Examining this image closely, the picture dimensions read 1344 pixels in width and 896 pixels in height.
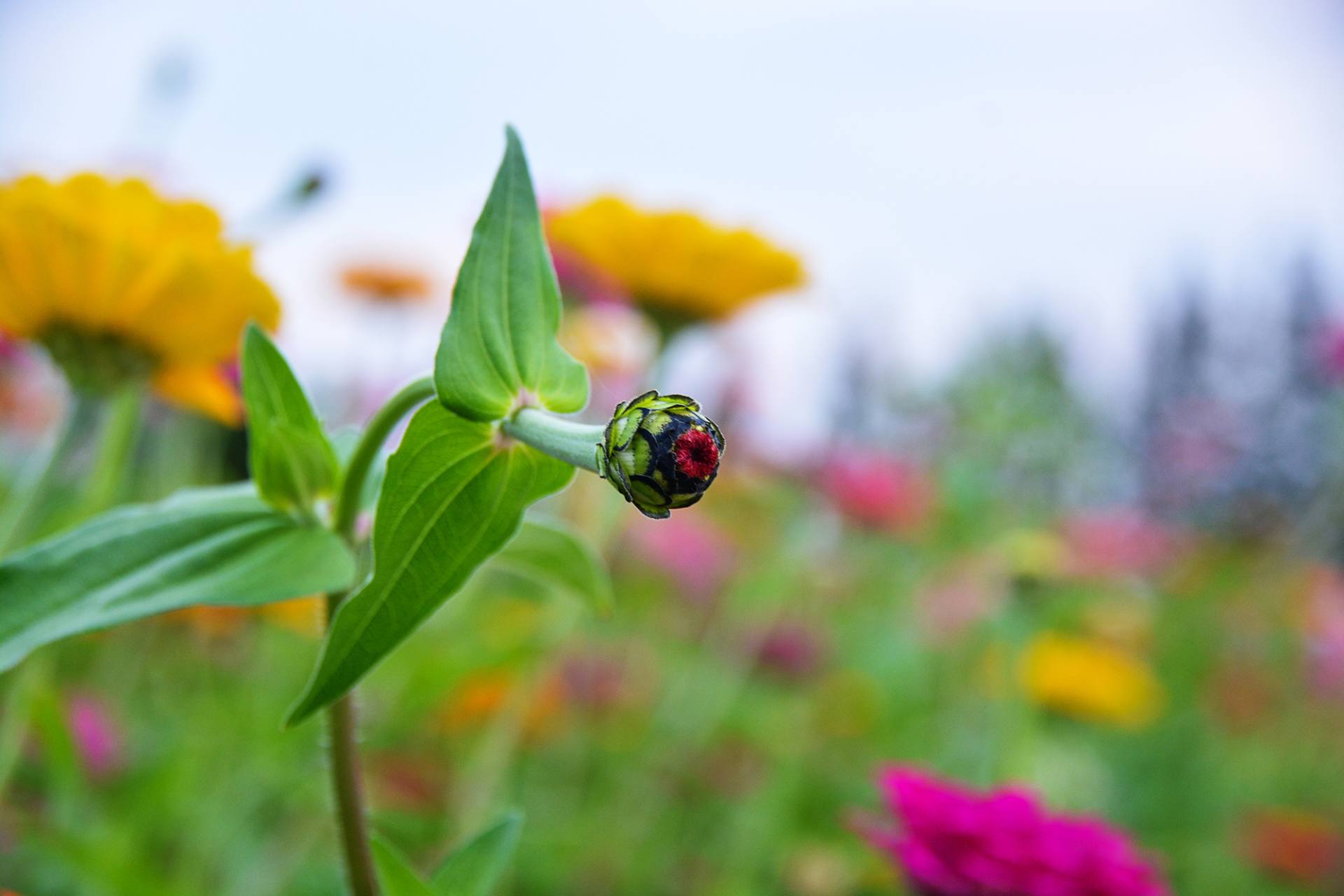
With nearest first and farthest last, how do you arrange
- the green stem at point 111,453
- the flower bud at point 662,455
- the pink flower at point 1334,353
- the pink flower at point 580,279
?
the flower bud at point 662,455 → the green stem at point 111,453 → the pink flower at point 580,279 → the pink flower at point 1334,353

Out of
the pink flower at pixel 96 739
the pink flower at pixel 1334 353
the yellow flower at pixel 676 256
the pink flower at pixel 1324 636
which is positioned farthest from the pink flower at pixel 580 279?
the pink flower at pixel 1324 636

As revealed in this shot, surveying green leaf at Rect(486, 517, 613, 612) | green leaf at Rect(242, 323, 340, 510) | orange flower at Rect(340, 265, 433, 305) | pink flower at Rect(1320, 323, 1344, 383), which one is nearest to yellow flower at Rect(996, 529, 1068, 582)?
green leaf at Rect(486, 517, 613, 612)

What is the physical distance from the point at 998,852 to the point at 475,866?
234 mm

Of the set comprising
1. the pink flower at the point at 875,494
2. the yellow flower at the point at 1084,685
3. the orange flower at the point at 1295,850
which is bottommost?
the yellow flower at the point at 1084,685

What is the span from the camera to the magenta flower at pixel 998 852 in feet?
1.36

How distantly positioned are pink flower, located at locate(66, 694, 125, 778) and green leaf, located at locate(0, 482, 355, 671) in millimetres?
528

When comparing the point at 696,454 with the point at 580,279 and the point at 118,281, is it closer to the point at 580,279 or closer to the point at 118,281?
the point at 118,281

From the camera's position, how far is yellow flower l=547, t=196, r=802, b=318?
0.67 meters

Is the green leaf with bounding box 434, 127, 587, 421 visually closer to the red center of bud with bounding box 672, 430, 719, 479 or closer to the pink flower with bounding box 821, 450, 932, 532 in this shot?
the red center of bud with bounding box 672, 430, 719, 479

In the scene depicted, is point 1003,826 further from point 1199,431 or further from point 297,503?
point 1199,431

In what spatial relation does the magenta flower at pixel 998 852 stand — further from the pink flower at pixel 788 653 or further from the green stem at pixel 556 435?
the pink flower at pixel 788 653

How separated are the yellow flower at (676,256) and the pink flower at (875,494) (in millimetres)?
733

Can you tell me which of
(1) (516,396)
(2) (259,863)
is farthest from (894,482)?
(1) (516,396)

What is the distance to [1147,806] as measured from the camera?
5.08 ft
